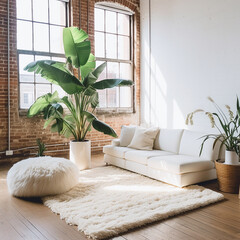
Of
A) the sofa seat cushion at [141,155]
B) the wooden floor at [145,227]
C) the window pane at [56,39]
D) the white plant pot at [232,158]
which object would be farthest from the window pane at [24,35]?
the white plant pot at [232,158]

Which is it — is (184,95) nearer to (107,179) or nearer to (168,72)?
(168,72)

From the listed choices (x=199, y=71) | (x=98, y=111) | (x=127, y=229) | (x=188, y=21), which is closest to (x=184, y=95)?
(x=199, y=71)

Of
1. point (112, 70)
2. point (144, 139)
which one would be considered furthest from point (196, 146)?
point (112, 70)

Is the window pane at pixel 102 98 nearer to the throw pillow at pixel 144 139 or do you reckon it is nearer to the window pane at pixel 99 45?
the window pane at pixel 99 45

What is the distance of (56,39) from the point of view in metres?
6.03

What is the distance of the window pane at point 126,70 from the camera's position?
7.08 metres

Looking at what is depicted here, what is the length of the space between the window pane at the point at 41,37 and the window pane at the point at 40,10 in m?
0.12

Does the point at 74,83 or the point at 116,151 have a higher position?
the point at 74,83

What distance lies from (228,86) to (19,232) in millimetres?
4115

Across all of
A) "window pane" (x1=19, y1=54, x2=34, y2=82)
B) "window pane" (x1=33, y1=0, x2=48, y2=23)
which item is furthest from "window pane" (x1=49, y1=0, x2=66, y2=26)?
"window pane" (x1=19, y1=54, x2=34, y2=82)

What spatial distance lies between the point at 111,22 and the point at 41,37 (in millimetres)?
1865

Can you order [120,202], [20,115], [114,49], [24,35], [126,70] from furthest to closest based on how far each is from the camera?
[126,70]
[114,49]
[24,35]
[20,115]
[120,202]

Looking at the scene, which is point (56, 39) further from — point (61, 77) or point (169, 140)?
point (169, 140)

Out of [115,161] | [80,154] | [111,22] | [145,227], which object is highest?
[111,22]
